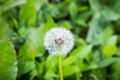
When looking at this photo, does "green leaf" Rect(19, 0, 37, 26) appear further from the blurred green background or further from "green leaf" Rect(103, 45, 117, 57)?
"green leaf" Rect(103, 45, 117, 57)

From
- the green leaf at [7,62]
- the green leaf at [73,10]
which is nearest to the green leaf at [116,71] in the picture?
the green leaf at [73,10]

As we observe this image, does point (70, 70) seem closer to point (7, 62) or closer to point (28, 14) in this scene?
point (7, 62)

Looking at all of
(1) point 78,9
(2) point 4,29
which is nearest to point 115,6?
(1) point 78,9

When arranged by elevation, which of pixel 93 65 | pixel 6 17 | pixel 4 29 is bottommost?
pixel 93 65

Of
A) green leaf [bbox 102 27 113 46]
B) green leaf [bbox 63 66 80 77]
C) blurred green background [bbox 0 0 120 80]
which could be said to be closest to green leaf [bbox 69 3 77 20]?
blurred green background [bbox 0 0 120 80]

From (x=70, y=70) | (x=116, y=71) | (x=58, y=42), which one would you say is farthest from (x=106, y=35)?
(x=58, y=42)

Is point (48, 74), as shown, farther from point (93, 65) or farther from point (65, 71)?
point (93, 65)
